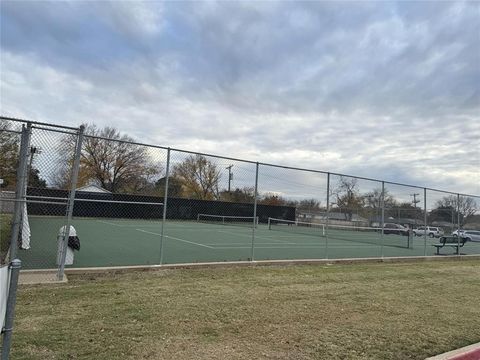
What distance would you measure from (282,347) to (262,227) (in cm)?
2748

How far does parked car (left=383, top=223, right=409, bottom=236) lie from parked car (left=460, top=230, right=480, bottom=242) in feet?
12.5

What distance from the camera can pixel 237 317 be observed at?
6855 mm

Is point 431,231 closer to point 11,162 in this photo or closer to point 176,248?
point 176,248

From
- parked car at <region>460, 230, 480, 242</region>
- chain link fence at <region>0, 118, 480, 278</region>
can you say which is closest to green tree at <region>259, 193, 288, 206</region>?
chain link fence at <region>0, 118, 480, 278</region>

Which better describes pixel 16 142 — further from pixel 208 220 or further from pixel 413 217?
pixel 208 220

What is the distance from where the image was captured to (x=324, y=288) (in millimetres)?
9633

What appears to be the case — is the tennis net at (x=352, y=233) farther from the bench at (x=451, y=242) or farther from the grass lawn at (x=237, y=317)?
the grass lawn at (x=237, y=317)

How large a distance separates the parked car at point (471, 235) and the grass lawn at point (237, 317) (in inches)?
549

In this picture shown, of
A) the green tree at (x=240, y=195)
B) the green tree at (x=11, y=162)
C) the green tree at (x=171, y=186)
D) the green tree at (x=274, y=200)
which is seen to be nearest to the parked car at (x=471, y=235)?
the green tree at (x=274, y=200)

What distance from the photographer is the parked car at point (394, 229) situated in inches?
805

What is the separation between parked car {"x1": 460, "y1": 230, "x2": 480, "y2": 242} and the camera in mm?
23295

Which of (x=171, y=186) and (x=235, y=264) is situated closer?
(x=235, y=264)

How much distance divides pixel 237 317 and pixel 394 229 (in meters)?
15.8

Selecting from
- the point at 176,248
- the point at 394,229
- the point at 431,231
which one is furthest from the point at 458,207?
the point at 176,248
